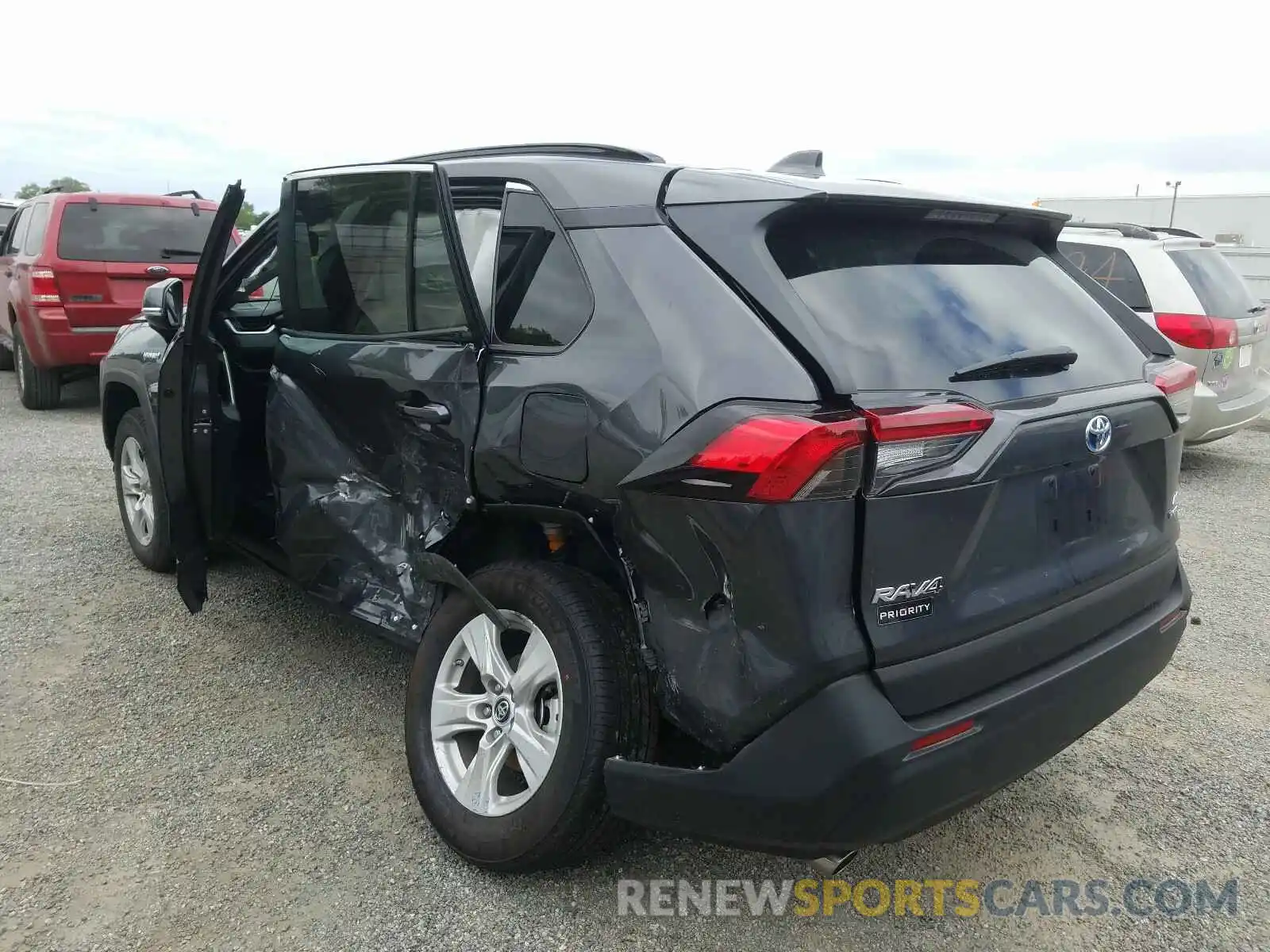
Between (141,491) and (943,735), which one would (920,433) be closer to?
(943,735)

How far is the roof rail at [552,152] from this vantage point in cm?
282

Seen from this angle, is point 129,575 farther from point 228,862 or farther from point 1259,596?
point 1259,596

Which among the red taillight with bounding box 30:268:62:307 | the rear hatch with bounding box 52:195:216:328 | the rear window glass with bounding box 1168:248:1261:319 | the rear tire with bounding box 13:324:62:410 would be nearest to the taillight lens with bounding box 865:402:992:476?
the rear window glass with bounding box 1168:248:1261:319

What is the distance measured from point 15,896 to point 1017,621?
2.57m

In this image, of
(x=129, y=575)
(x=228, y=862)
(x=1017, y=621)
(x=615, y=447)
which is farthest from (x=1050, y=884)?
(x=129, y=575)

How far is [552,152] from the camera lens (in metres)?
2.98

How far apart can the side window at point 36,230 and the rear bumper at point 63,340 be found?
633 millimetres

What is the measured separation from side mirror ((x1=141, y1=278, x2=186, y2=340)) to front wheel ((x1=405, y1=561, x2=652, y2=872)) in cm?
173

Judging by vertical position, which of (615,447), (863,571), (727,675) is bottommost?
(727,675)

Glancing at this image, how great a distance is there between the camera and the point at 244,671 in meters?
3.80

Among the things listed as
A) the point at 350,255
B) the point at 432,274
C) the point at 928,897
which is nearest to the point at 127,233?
the point at 350,255

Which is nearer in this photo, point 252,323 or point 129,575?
point 252,323

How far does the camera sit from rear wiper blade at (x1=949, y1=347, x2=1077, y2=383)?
225 centimetres

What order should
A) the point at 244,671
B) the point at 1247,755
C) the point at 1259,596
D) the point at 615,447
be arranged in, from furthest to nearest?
the point at 1259,596 → the point at 244,671 → the point at 1247,755 → the point at 615,447
